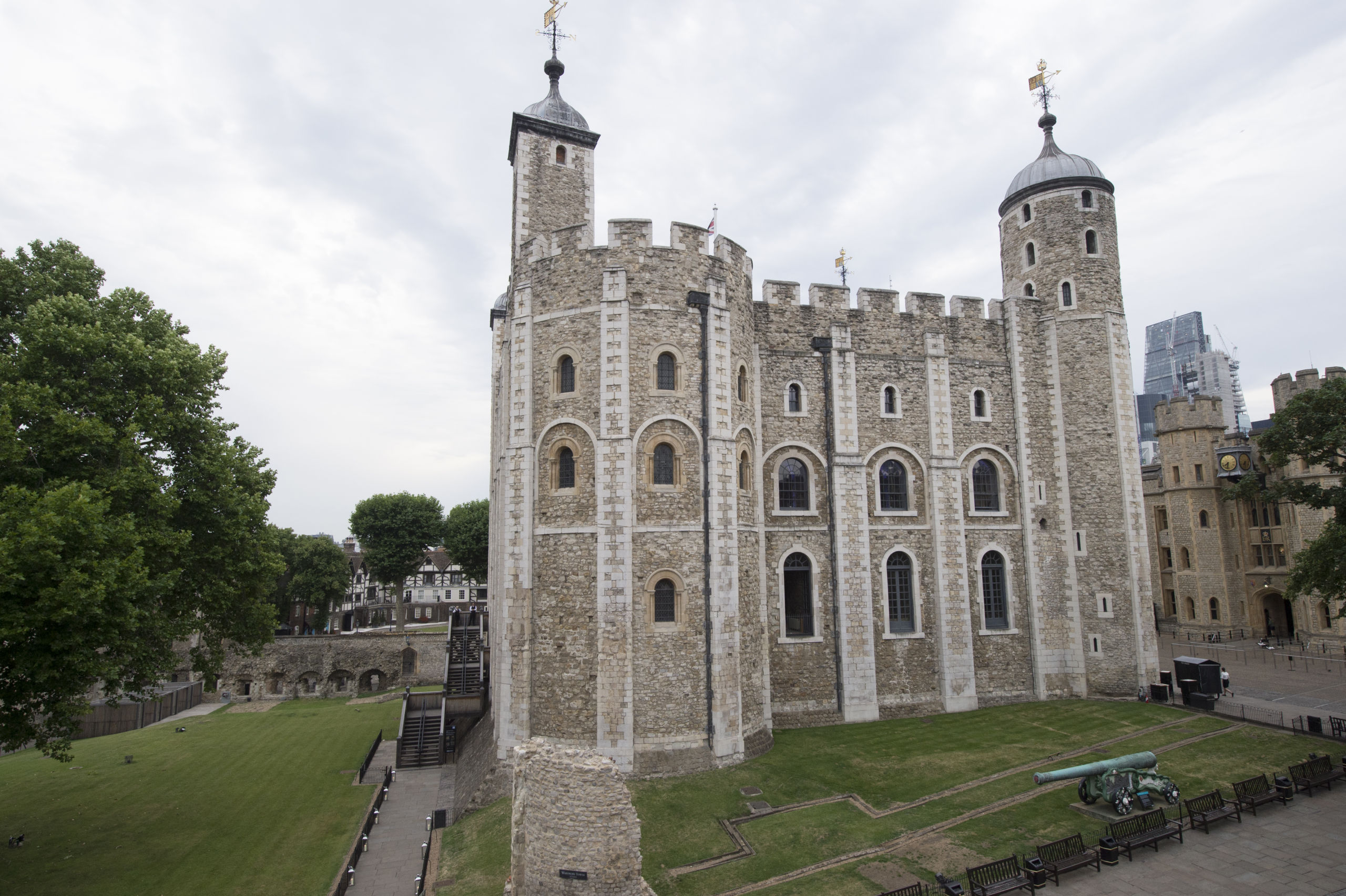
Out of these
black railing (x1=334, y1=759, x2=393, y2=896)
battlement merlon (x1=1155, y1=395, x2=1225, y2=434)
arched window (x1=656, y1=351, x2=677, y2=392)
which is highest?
battlement merlon (x1=1155, y1=395, x2=1225, y2=434)

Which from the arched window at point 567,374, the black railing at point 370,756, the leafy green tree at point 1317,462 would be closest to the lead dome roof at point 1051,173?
the leafy green tree at point 1317,462

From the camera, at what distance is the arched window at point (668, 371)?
20.5 m

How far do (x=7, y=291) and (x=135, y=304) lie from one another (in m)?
2.55

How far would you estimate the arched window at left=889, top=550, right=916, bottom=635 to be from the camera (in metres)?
24.7

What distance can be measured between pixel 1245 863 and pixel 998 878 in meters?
5.22

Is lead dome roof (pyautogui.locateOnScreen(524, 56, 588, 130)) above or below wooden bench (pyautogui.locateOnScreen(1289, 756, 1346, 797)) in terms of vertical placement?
above

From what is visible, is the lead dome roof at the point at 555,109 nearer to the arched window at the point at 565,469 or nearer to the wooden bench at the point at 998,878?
the arched window at the point at 565,469

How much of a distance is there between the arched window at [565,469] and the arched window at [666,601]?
3923 mm

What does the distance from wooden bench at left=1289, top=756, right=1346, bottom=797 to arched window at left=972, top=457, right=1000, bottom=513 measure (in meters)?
11.2

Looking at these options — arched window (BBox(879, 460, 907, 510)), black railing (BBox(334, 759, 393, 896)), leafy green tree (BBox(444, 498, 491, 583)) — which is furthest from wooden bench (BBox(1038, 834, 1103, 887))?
leafy green tree (BBox(444, 498, 491, 583))

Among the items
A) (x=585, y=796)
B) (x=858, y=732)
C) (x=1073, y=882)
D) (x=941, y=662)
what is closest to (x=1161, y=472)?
(x=941, y=662)

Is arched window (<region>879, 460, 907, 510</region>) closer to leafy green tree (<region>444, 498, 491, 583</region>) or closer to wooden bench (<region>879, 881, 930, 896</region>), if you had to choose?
wooden bench (<region>879, 881, 930, 896</region>)

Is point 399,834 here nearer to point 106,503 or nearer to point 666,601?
point 666,601

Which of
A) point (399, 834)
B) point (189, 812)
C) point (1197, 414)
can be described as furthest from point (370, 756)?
point (1197, 414)
